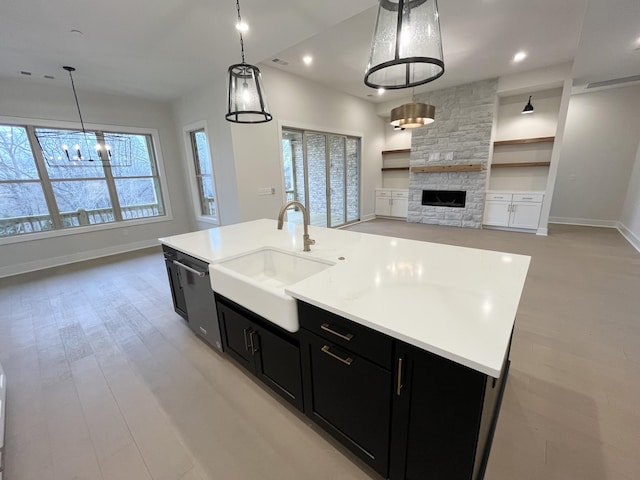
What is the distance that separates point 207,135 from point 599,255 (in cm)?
667

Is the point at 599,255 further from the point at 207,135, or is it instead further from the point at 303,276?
the point at 207,135

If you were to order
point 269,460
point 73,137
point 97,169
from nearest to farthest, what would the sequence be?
point 269,460 < point 73,137 < point 97,169

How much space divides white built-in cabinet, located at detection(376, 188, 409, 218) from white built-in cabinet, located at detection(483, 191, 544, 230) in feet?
6.17

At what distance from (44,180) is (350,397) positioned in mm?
5818

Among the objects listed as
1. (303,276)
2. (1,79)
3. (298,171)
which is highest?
(1,79)

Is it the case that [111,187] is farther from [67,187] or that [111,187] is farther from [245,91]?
[245,91]

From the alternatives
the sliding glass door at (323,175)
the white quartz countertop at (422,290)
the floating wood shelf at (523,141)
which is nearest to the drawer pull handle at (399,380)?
the white quartz countertop at (422,290)

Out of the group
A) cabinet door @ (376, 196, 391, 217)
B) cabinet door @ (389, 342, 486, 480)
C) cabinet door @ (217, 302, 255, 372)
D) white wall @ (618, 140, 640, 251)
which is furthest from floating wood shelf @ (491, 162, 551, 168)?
cabinet door @ (217, 302, 255, 372)

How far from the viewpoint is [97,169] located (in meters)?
4.71

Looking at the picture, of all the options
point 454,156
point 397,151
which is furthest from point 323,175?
point 454,156

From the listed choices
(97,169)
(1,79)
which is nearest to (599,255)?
(97,169)

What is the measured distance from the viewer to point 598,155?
18.2 ft

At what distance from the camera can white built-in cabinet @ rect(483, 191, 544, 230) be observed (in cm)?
521

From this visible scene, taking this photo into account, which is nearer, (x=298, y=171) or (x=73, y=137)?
(x=73, y=137)
